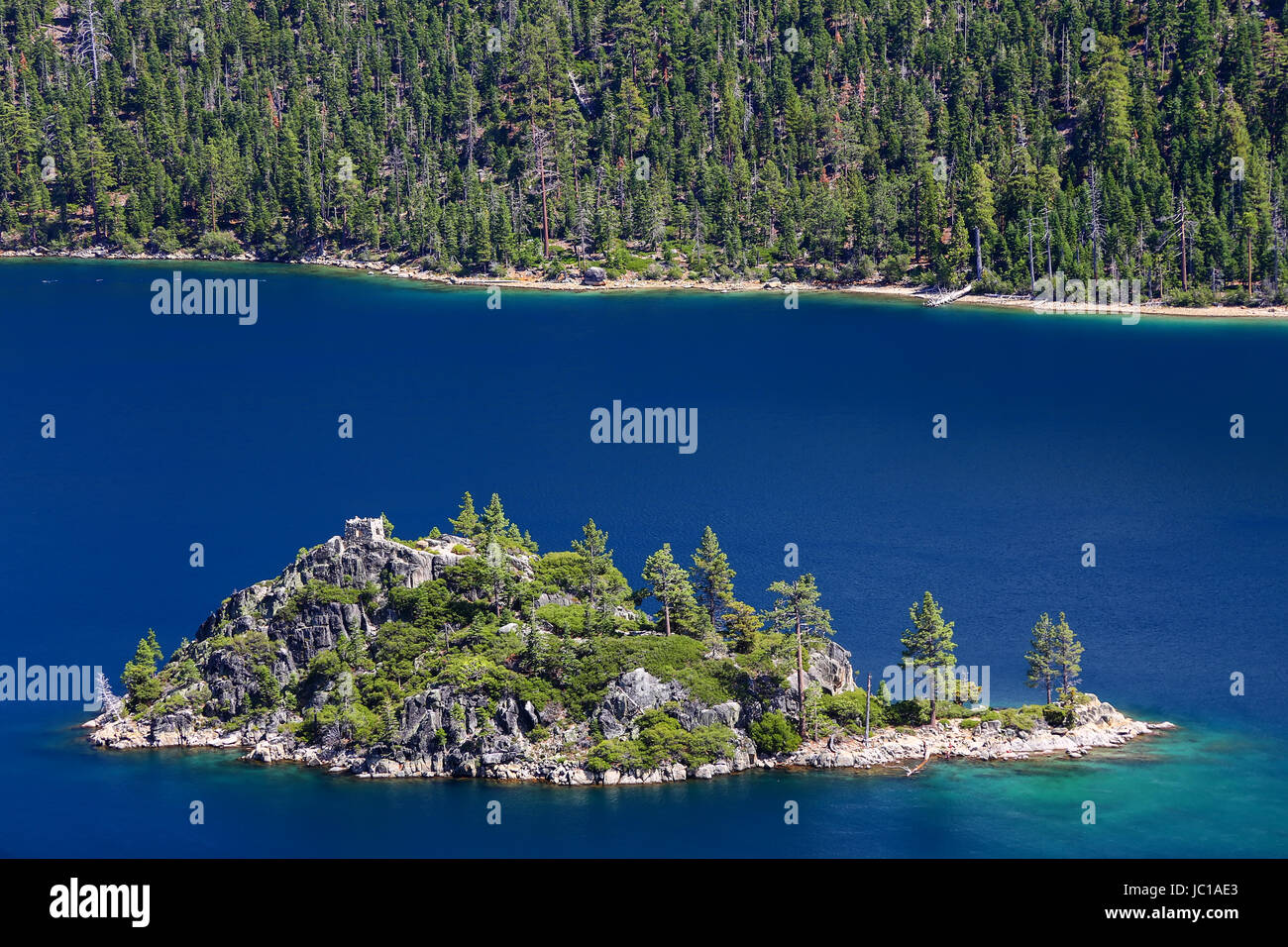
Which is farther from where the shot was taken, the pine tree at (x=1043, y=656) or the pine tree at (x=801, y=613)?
the pine tree at (x=1043, y=656)

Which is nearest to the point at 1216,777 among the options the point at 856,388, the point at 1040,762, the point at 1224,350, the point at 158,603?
the point at 1040,762

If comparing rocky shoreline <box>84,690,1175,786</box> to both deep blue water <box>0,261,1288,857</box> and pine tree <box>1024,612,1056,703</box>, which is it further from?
pine tree <box>1024,612,1056,703</box>

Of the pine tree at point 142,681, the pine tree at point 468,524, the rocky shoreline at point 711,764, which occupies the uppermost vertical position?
the pine tree at point 468,524

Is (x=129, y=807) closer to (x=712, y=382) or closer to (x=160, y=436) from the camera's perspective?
(x=160, y=436)

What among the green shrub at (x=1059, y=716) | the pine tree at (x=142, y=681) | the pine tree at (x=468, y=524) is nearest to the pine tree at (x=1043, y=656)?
the green shrub at (x=1059, y=716)

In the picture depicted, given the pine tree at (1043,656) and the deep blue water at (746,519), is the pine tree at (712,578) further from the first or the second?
the pine tree at (1043,656)

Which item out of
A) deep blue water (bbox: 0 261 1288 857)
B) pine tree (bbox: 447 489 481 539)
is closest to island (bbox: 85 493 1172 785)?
deep blue water (bbox: 0 261 1288 857)
